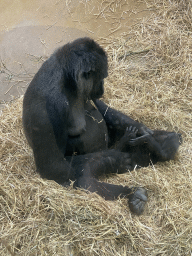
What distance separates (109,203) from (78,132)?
0.74 metres

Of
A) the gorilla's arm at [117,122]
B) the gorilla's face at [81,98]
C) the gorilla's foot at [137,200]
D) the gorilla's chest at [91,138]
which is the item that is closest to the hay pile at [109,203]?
the gorilla's foot at [137,200]

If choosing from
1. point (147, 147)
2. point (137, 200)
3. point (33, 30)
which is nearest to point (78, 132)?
point (137, 200)

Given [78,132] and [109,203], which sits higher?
[78,132]

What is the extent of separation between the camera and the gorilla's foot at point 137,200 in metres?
2.78

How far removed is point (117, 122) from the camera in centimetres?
370

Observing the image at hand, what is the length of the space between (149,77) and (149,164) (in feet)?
6.70

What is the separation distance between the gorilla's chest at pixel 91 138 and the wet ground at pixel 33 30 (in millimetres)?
793

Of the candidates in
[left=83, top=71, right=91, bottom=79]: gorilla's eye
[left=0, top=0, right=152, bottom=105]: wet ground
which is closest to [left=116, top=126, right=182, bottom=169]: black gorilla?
[left=83, top=71, right=91, bottom=79]: gorilla's eye

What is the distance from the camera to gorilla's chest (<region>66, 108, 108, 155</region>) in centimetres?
278

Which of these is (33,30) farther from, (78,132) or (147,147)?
(147,147)

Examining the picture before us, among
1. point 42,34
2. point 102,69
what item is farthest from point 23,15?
point 102,69

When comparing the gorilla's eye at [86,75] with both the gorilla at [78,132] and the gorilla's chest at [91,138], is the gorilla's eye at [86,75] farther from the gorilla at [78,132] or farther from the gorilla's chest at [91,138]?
the gorilla's chest at [91,138]

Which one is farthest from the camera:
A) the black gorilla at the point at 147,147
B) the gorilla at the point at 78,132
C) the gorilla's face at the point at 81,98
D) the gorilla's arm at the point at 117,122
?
the gorilla's arm at the point at 117,122

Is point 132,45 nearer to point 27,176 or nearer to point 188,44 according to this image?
point 188,44
